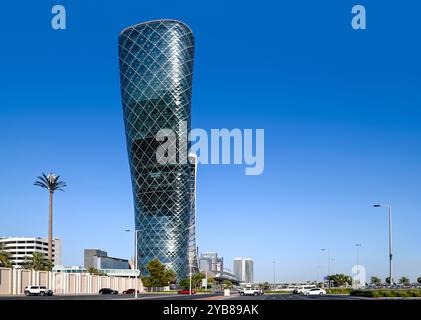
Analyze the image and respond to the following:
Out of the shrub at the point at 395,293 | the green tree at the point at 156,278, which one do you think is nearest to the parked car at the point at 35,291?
the shrub at the point at 395,293

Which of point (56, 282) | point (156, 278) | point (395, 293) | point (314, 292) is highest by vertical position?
point (395, 293)

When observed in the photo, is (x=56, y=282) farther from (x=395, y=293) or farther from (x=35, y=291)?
(x=395, y=293)

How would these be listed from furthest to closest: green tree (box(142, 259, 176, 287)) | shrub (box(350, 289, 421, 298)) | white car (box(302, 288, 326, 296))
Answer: green tree (box(142, 259, 176, 287)) → white car (box(302, 288, 326, 296)) → shrub (box(350, 289, 421, 298))

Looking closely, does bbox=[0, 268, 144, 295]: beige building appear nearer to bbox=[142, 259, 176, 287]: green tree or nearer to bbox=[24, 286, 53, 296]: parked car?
bbox=[24, 286, 53, 296]: parked car

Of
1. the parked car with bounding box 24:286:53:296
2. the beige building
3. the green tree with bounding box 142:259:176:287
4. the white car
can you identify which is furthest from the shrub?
the green tree with bounding box 142:259:176:287

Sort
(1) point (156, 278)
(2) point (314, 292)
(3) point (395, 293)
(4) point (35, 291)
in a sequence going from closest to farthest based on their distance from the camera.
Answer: (3) point (395, 293), (4) point (35, 291), (2) point (314, 292), (1) point (156, 278)

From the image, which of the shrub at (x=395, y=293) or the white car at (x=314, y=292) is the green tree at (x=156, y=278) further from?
the shrub at (x=395, y=293)

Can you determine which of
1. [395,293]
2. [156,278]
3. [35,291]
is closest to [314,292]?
[395,293]

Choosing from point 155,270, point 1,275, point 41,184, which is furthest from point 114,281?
point 1,275

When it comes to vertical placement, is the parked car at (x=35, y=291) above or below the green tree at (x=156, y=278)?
above
